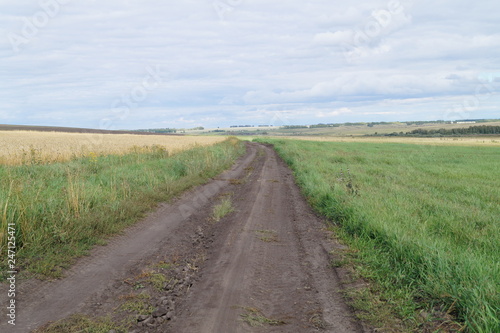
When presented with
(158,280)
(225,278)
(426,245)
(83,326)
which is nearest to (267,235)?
(225,278)

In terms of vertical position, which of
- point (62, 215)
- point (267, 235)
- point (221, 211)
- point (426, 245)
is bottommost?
point (267, 235)

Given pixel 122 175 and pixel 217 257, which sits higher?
pixel 122 175

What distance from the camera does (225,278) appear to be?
5504mm

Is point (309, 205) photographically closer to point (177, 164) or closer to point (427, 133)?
point (177, 164)

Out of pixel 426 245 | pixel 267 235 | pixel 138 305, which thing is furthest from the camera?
pixel 267 235

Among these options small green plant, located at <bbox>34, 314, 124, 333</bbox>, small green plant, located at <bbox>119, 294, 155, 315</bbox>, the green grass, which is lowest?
small green plant, located at <bbox>119, 294, 155, 315</bbox>

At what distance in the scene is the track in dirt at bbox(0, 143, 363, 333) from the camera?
424cm

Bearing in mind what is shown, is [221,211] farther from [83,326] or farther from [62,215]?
[83,326]

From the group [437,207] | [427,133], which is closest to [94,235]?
[437,207]

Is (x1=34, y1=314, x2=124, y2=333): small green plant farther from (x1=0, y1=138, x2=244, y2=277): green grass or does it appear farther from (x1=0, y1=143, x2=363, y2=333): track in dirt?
(x1=0, y1=138, x2=244, y2=277): green grass

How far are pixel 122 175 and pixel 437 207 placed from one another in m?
10.7

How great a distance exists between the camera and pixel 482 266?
5000 mm

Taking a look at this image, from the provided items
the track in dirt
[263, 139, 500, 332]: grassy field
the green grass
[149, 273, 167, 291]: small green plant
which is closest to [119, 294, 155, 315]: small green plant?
the track in dirt

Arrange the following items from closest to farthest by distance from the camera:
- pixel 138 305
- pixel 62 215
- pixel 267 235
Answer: pixel 138 305 → pixel 62 215 → pixel 267 235
